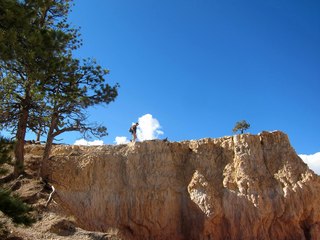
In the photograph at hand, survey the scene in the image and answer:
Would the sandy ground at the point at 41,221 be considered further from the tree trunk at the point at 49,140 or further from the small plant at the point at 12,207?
the small plant at the point at 12,207

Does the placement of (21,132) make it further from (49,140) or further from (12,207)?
(12,207)

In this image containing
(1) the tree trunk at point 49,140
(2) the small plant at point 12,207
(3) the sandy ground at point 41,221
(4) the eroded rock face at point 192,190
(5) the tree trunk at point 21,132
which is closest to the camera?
(2) the small plant at point 12,207

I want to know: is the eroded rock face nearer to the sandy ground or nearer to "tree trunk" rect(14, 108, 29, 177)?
the sandy ground

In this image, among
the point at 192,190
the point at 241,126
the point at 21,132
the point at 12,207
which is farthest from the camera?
the point at 241,126

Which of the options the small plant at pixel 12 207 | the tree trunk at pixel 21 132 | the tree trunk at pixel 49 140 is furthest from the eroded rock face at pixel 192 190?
the small plant at pixel 12 207

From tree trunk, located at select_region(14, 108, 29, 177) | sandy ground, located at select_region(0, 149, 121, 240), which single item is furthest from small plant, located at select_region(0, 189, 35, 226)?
tree trunk, located at select_region(14, 108, 29, 177)

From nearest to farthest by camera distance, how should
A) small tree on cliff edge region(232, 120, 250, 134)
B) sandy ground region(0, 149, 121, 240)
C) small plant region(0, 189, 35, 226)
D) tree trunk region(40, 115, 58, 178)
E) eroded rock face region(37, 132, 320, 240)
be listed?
1. small plant region(0, 189, 35, 226)
2. sandy ground region(0, 149, 121, 240)
3. tree trunk region(40, 115, 58, 178)
4. eroded rock face region(37, 132, 320, 240)
5. small tree on cliff edge region(232, 120, 250, 134)

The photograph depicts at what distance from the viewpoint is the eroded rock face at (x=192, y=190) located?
66.4ft

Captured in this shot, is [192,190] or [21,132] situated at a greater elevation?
[21,132]

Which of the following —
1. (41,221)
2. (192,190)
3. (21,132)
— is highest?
(21,132)

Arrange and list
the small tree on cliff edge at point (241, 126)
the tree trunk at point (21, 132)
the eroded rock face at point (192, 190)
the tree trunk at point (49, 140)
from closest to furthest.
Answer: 1. the tree trunk at point (21, 132)
2. the tree trunk at point (49, 140)
3. the eroded rock face at point (192, 190)
4. the small tree on cliff edge at point (241, 126)

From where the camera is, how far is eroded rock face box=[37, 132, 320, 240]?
20.2 metres

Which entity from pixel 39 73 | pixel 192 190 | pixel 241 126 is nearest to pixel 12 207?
pixel 39 73

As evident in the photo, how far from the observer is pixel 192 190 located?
21.6 meters
